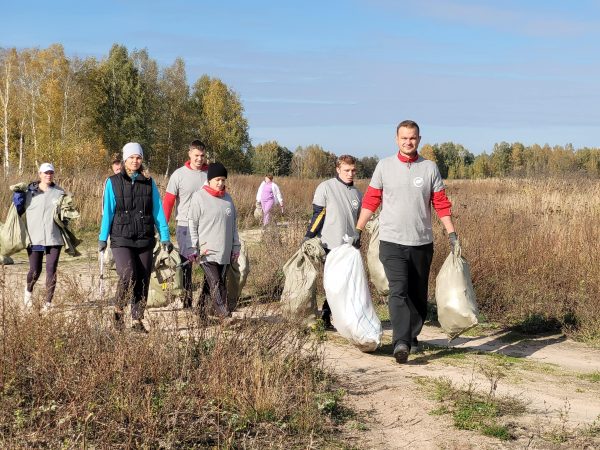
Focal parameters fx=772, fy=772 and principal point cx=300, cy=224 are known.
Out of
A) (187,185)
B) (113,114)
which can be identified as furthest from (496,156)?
(187,185)

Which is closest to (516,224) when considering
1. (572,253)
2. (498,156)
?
(572,253)

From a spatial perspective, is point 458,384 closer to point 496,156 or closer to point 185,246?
point 185,246

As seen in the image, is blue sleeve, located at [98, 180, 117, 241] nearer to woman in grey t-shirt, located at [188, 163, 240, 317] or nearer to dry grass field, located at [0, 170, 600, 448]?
woman in grey t-shirt, located at [188, 163, 240, 317]

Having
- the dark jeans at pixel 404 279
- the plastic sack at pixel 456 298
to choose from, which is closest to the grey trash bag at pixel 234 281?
the dark jeans at pixel 404 279

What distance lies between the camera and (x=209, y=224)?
747 cm

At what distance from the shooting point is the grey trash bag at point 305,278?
7.49 m

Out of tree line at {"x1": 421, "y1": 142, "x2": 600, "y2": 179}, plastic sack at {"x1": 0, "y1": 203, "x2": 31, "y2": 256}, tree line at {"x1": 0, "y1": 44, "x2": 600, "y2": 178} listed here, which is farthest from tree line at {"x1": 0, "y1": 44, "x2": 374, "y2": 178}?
plastic sack at {"x1": 0, "y1": 203, "x2": 31, "y2": 256}

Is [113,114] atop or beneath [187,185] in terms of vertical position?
atop

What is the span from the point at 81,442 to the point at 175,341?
3.90 feet

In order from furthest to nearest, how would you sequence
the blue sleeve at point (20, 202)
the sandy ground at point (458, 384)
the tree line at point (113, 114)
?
the tree line at point (113, 114)
the blue sleeve at point (20, 202)
the sandy ground at point (458, 384)

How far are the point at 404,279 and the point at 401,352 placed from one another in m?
0.62

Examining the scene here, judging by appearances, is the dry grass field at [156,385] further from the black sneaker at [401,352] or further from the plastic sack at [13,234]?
the plastic sack at [13,234]

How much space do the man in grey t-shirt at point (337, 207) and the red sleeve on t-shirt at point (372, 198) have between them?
0.89 m

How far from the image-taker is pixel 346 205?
7719 mm
